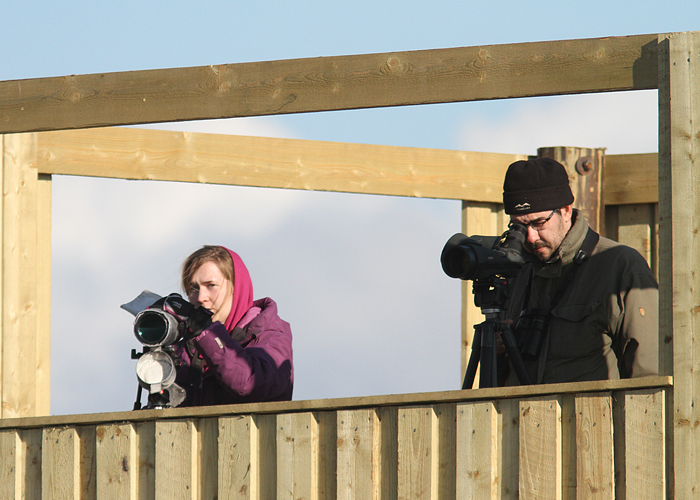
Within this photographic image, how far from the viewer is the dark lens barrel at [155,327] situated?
3.98 metres

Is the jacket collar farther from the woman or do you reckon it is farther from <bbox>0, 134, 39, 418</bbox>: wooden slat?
<bbox>0, 134, 39, 418</bbox>: wooden slat

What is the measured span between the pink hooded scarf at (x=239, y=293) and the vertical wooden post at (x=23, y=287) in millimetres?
1519

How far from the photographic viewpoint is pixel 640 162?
6984mm

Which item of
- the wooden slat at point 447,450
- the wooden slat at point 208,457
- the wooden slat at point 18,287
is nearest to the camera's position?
the wooden slat at point 447,450

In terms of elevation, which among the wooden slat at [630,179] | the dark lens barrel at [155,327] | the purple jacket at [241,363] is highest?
the wooden slat at [630,179]

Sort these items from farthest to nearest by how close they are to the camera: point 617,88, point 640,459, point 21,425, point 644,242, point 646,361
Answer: point 644,242
point 21,425
point 646,361
point 617,88
point 640,459

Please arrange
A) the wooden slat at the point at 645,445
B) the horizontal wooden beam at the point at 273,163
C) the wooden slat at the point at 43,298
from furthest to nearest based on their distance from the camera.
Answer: the horizontal wooden beam at the point at 273,163 < the wooden slat at the point at 43,298 < the wooden slat at the point at 645,445

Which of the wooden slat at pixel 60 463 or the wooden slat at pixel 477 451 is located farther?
the wooden slat at pixel 60 463

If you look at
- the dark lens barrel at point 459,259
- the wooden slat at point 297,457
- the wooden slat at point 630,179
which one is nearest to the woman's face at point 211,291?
the wooden slat at point 297,457

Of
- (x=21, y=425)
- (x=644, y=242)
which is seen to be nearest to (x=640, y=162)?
(x=644, y=242)

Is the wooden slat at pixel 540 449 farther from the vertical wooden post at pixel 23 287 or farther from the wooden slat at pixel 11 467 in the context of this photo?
the vertical wooden post at pixel 23 287

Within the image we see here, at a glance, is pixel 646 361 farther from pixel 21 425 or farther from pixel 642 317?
pixel 21 425

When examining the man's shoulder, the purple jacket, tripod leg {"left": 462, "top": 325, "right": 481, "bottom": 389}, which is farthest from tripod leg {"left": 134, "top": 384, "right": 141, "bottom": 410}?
the man's shoulder

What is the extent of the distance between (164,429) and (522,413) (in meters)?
1.29
